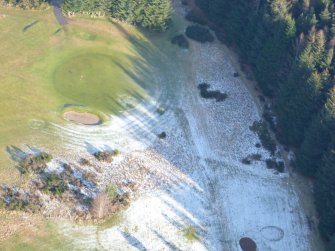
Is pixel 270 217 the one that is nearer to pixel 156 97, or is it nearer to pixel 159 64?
pixel 156 97

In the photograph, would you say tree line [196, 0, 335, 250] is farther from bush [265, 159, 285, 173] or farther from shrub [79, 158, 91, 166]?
shrub [79, 158, 91, 166]

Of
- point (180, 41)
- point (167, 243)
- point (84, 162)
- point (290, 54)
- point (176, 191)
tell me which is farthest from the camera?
point (180, 41)

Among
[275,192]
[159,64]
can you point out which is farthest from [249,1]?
[275,192]

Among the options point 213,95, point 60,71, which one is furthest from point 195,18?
point 60,71

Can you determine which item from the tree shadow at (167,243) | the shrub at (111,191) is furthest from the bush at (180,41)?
the tree shadow at (167,243)

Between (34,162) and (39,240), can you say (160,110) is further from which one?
(39,240)

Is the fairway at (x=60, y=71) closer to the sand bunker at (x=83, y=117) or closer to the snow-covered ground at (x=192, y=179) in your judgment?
the sand bunker at (x=83, y=117)

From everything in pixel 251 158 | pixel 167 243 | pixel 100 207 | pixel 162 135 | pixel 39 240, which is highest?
pixel 251 158
